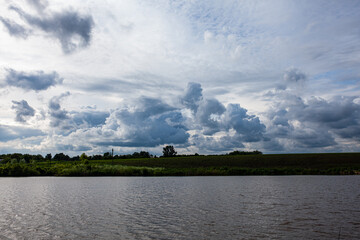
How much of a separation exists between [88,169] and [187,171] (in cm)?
2799

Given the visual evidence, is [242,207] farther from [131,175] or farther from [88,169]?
[88,169]

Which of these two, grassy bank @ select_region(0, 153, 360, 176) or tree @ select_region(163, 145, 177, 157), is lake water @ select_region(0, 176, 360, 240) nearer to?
grassy bank @ select_region(0, 153, 360, 176)

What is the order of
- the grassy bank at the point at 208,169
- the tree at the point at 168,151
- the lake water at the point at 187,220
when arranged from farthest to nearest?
the tree at the point at 168,151
the grassy bank at the point at 208,169
the lake water at the point at 187,220

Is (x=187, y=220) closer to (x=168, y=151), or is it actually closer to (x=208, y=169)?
(x=208, y=169)

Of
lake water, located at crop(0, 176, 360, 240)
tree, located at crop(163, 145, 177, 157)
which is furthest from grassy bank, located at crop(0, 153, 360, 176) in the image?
tree, located at crop(163, 145, 177, 157)

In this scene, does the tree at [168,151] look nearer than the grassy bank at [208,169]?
No

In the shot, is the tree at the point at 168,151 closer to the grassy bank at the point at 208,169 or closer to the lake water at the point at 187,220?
the grassy bank at the point at 208,169

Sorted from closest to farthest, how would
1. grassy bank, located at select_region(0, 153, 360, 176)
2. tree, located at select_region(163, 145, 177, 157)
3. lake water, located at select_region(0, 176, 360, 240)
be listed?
lake water, located at select_region(0, 176, 360, 240) → grassy bank, located at select_region(0, 153, 360, 176) → tree, located at select_region(163, 145, 177, 157)

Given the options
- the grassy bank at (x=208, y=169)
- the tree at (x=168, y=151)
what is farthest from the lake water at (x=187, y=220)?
the tree at (x=168, y=151)

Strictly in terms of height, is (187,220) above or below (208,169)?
below

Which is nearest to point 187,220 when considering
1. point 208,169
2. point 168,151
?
point 208,169

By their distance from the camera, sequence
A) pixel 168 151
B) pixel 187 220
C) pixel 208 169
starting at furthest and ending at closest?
1. pixel 168 151
2. pixel 208 169
3. pixel 187 220

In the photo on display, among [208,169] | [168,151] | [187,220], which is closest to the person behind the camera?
[187,220]

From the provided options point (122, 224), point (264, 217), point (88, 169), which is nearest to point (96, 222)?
point (122, 224)
